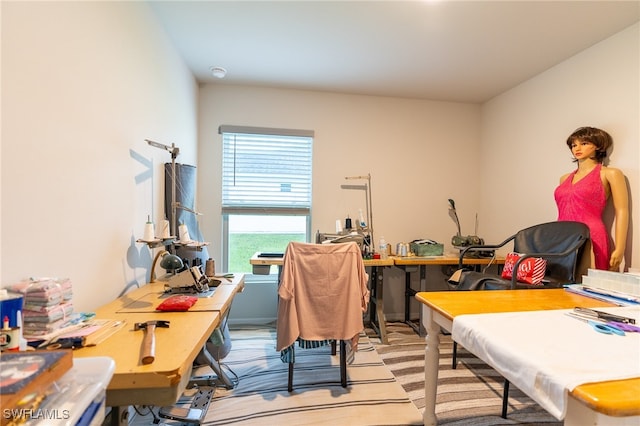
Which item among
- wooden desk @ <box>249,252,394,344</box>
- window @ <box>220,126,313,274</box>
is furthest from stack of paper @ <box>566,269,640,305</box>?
window @ <box>220,126,313,274</box>

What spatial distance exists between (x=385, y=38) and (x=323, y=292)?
1.96 m

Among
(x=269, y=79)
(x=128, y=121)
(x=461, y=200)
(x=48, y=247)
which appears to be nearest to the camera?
(x=48, y=247)

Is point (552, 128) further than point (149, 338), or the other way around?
point (552, 128)

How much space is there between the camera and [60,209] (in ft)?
3.57

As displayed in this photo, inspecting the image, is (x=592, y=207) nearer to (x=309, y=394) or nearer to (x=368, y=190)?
(x=368, y=190)

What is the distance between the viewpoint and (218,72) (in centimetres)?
268

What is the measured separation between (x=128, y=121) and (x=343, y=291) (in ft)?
5.38

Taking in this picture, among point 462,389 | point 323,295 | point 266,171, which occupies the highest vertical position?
point 266,171

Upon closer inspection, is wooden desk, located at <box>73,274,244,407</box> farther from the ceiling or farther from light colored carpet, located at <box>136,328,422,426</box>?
the ceiling

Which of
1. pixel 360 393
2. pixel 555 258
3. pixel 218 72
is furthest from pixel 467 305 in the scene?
pixel 218 72

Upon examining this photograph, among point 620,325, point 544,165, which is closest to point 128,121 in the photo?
point 620,325

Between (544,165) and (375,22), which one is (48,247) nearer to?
(375,22)

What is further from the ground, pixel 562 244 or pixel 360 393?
pixel 562 244

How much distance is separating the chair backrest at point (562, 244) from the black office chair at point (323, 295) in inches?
61.4
